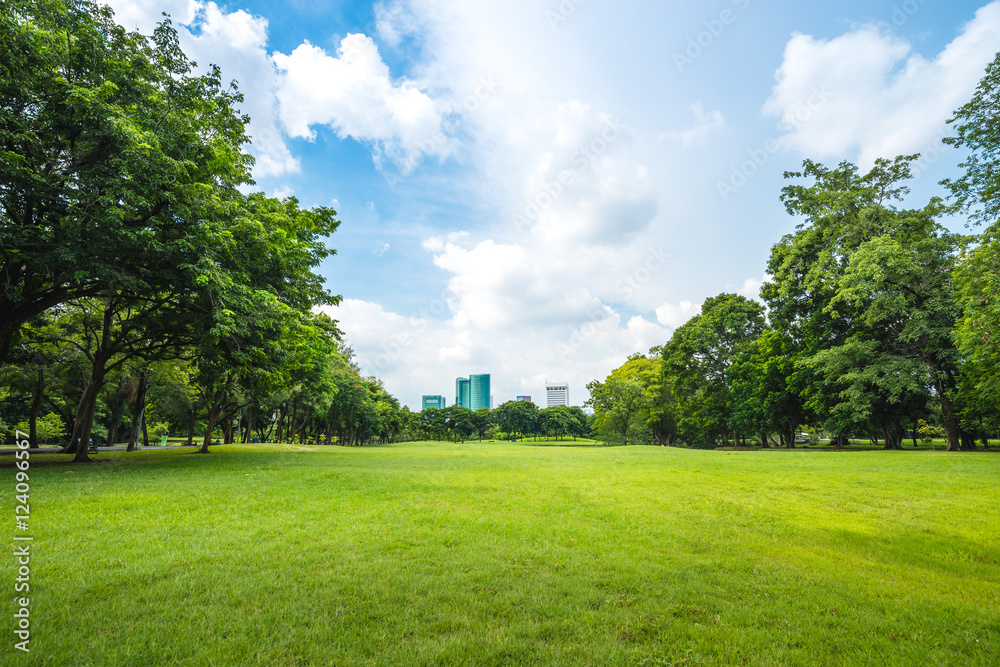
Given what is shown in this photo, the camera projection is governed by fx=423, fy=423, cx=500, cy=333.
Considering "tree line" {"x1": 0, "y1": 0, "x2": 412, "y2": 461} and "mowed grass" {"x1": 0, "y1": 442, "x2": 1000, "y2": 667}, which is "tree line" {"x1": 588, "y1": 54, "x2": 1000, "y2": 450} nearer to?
"mowed grass" {"x1": 0, "y1": 442, "x2": 1000, "y2": 667}

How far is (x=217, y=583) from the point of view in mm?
4617

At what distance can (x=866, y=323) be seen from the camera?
2595 centimetres

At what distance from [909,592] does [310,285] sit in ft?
66.9

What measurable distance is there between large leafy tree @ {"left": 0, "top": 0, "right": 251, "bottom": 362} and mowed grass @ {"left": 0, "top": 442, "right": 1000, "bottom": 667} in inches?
267

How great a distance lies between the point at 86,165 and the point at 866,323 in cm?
3749

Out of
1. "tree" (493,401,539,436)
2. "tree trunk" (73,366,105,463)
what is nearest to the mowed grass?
"tree trunk" (73,366,105,463)

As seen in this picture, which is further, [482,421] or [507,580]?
[482,421]

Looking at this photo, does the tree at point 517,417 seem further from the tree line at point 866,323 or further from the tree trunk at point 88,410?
the tree trunk at point 88,410

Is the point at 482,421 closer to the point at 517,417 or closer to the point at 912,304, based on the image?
the point at 517,417

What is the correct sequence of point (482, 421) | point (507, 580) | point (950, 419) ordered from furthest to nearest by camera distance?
point (482, 421) → point (950, 419) → point (507, 580)

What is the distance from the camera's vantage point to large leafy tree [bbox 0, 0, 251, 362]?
37.3 ft

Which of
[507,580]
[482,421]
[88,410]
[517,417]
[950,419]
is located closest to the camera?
[507,580]

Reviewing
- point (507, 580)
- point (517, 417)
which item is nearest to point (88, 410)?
point (507, 580)

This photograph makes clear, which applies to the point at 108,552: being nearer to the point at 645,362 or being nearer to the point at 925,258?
the point at 925,258
